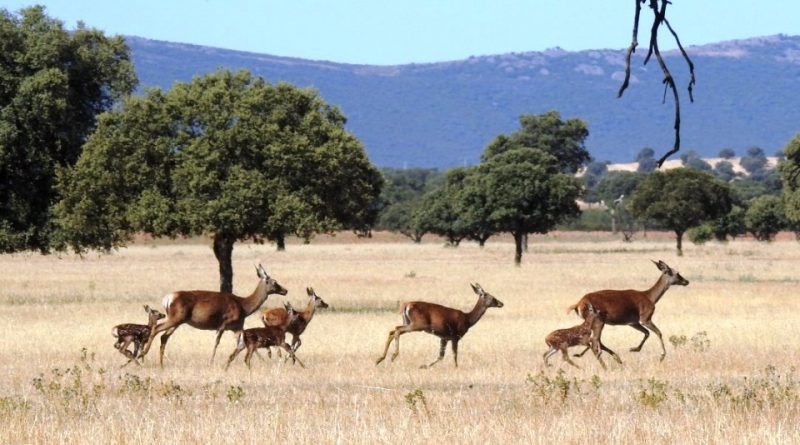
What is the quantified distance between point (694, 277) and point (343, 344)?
32.1m

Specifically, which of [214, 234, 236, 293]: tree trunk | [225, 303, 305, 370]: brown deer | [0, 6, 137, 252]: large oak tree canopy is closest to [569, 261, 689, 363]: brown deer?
[225, 303, 305, 370]: brown deer

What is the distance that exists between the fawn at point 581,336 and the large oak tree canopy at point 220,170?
14.5 meters

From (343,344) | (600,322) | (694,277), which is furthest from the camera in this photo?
(694,277)

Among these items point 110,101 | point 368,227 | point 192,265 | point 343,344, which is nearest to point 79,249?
point 110,101

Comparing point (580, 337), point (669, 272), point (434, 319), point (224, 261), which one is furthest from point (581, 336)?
point (224, 261)

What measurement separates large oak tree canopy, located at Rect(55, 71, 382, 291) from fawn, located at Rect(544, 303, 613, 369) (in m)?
14.5

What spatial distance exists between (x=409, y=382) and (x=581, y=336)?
2840 mm

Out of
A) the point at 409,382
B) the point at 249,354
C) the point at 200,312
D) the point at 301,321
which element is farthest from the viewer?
the point at 200,312

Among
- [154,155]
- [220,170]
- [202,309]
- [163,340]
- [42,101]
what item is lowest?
[163,340]

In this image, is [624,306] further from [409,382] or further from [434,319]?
[409,382]

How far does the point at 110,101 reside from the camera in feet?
129

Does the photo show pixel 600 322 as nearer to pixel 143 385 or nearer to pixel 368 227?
pixel 143 385

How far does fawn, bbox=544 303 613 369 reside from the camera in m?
19.2

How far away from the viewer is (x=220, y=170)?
115 feet
